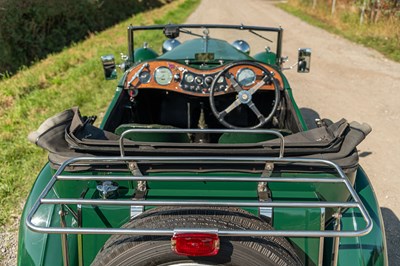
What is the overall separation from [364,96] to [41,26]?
368 inches

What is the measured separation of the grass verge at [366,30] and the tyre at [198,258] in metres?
9.70

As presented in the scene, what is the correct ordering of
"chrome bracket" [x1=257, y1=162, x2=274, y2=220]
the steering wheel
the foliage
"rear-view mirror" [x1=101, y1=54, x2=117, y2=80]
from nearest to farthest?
"chrome bracket" [x1=257, y1=162, x2=274, y2=220]
the steering wheel
"rear-view mirror" [x1=101, y1=54, x2=117, y2=80]
the foliage

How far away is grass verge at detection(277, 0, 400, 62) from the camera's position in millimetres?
11320

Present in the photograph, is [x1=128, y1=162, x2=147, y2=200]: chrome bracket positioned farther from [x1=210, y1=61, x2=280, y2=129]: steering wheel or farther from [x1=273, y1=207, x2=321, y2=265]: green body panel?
[x1=210, y1=61, x2=280, y2=129]: steering wheel

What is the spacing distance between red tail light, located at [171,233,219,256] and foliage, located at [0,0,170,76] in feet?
29.4

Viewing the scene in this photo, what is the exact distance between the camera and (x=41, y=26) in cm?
1257

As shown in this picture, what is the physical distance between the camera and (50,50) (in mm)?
12109

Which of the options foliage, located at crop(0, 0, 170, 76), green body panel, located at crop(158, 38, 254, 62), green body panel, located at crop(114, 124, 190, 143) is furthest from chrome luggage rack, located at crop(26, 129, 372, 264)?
foliage, located at crop(0, 0, 170, 76)

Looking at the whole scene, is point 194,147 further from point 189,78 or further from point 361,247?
point 189,78

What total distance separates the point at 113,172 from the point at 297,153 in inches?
39.0

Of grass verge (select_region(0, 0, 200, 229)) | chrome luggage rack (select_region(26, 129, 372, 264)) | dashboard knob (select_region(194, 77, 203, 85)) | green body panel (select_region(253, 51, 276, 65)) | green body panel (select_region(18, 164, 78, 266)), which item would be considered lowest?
grass verge (select_region(0, 0, 200, 229))

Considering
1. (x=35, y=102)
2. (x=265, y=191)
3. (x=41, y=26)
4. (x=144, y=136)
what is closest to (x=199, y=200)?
(x=265, y=191)

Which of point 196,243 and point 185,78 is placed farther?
point 185,78

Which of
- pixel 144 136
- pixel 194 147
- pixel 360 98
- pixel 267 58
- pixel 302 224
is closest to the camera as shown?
pixel 302 224
